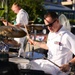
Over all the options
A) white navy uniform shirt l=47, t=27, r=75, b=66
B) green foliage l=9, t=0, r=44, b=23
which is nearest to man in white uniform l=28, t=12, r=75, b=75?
white navy uniform shirt l=47, t=27, r=75, b=66

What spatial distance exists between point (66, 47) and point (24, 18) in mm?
3676

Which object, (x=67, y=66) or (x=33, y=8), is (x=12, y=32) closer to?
(x=67, y=66)

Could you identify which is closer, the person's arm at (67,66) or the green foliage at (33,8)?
the person's arm at (67,66)

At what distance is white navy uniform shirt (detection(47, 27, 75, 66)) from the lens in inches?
111

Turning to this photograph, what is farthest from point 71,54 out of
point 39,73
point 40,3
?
point 40,3

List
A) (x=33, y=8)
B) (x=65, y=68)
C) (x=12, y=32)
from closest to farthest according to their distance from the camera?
(x=65, y=68)
(x=12, y=32)
(x=33, y=8)

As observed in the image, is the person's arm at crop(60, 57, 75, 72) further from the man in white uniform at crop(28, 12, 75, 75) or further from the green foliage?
the green foliage

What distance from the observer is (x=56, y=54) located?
2.88 m

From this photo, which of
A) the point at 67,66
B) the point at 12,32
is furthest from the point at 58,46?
the point at 12,32

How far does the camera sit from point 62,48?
2863 millimetres

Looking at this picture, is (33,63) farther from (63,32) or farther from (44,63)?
(63,32)

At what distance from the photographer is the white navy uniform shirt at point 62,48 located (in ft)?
9.21

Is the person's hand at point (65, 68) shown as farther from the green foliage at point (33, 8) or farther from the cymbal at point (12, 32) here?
the green foliage at point (33, 8)

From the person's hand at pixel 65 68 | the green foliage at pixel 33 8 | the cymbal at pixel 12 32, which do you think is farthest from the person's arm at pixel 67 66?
the green foliage at pixel 33 8
